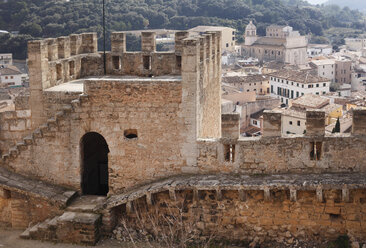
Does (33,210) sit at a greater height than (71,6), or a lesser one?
lesser

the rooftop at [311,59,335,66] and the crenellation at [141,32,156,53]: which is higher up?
the crenellation at [141,32,156,53]

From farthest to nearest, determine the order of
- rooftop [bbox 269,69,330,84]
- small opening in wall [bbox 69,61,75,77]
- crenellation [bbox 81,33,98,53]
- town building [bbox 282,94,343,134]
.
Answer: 1. rooftop [bbox 269,69,330,84]
2. town building [bbox 282,94,343,134]
3. crenellation [bbox 81,33,98,53]
4. small opening in wall [bbox 69,61,75,77]

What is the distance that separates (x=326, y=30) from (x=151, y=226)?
526ft

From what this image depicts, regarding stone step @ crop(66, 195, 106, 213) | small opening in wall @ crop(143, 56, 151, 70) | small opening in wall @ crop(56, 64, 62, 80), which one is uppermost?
small opening in wall @ crop(143, 56, 151, 70)

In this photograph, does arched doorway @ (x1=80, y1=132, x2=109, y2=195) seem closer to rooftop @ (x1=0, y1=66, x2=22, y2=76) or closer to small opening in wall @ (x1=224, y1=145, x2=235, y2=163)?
small opening in wall @ (x1=224, y1=145, x2=235, y2=163)

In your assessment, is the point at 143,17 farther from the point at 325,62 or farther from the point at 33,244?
the point at 33,244

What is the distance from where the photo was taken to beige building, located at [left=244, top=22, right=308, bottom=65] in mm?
114438

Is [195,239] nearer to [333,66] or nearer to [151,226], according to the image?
[151,226]

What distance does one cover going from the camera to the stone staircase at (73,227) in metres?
13.1

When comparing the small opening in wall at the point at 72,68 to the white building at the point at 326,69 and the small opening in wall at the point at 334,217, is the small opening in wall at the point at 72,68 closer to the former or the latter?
the small opening in wall at the point at 334,217

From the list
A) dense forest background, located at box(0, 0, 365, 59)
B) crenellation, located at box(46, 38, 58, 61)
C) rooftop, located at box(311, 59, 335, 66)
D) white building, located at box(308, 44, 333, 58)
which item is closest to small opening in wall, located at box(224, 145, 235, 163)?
crenellation, located at box(46, 38, 58, 61)

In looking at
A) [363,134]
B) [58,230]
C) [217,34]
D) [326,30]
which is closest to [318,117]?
[363,134]

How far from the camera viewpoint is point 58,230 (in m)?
13.3

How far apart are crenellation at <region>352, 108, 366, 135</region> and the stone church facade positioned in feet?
0.07
